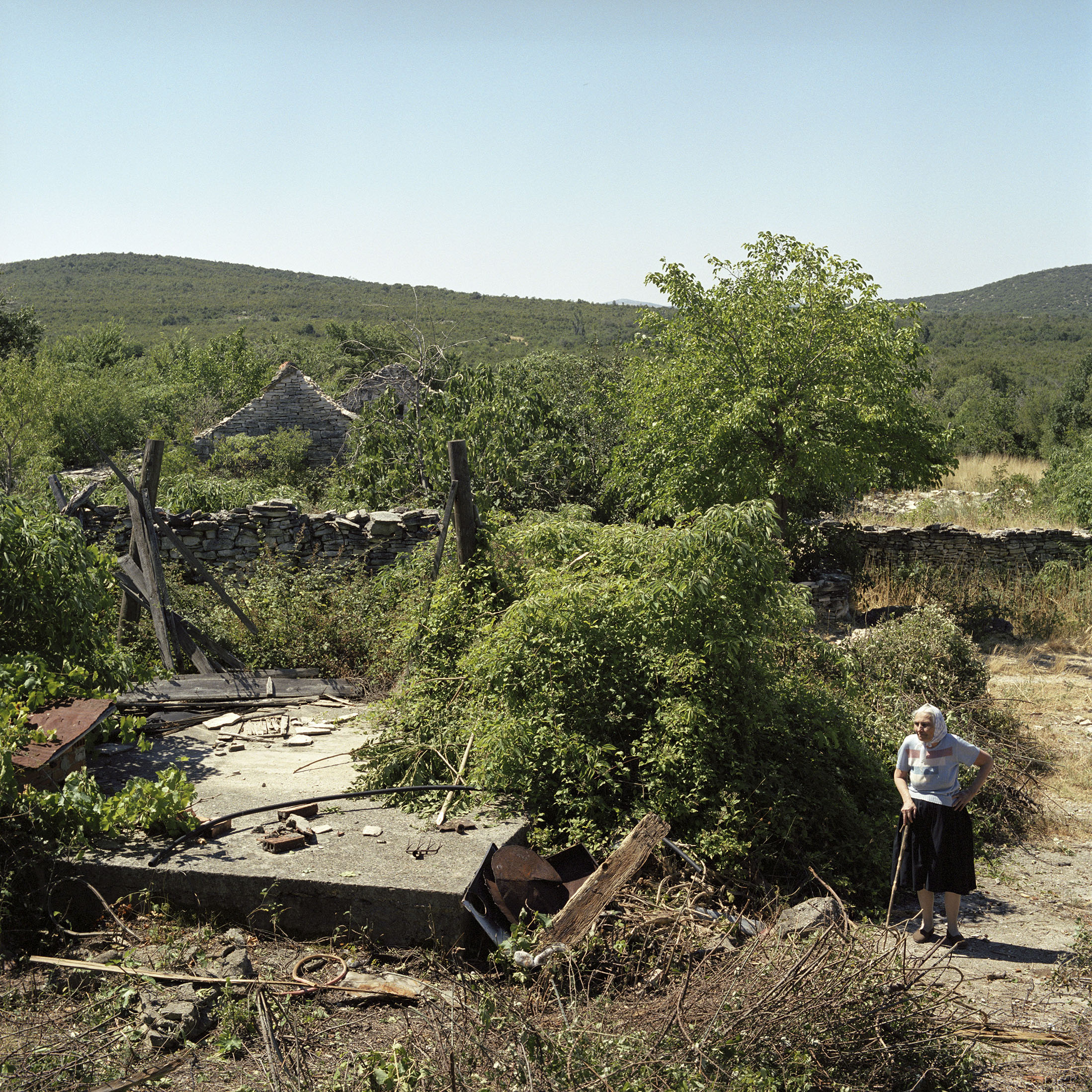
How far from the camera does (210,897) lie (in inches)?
173

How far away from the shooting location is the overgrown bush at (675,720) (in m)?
4.84

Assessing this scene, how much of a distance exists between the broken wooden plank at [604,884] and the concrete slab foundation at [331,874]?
48 centimetres

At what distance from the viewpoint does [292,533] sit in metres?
11.2

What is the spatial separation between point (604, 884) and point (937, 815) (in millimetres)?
2045

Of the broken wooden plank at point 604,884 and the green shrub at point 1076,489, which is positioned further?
the green shrub at point 1076,489

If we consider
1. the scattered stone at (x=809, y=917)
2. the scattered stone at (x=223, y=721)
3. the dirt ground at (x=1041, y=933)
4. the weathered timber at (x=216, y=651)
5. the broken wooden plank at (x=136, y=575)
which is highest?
the broken wooden plank at (x=136, y=575)

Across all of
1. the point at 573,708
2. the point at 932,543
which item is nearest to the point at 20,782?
the point at 573,708

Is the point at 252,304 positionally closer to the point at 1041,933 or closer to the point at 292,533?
the point at 292,533

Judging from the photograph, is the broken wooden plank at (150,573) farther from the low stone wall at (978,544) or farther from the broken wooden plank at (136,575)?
the low stone wall at (978,544)

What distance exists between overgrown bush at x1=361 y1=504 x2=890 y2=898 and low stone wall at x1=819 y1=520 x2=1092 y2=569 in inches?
359

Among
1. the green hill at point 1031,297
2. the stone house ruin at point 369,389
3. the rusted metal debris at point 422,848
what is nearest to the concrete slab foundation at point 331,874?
the rusted metal debris at point 422,848

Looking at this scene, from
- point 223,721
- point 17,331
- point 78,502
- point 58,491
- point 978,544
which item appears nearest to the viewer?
point 223,721

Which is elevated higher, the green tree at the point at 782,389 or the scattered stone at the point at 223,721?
the green tree at the point at 782,389

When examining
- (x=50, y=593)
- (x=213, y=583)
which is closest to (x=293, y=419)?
(x=213, y=583)
